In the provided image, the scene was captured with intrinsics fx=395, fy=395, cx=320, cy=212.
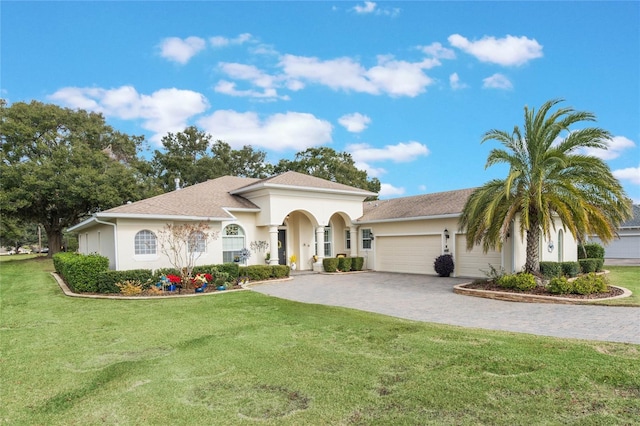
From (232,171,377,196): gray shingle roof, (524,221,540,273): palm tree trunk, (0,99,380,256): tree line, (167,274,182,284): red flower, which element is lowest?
(167,274,182,284): red flower

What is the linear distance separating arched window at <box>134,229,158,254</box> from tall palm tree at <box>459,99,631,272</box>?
12.0 m

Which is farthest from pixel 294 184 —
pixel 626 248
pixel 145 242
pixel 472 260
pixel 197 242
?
pixel 626 248

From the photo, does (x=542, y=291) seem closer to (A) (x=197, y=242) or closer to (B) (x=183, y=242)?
(A) (x=197, y=242)

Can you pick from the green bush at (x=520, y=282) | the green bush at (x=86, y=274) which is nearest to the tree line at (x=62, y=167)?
the green bush at (x=86, y=274)

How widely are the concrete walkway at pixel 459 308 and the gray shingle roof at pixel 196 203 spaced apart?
4251 millimetres

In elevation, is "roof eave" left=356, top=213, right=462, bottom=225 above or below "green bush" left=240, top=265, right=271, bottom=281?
above

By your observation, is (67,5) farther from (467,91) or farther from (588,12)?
(588,12)

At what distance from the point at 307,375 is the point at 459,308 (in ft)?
20.9

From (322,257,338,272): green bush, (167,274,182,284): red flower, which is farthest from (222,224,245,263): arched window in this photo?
(167,274,182,284): red flower

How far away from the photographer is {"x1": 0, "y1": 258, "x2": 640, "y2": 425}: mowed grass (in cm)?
406

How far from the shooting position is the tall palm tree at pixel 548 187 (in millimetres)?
12023

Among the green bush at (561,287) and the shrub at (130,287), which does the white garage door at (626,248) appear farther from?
the shrub at (130,287)

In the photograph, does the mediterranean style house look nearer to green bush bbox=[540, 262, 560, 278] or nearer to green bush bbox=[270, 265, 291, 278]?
green bush bbox=[540, 262, 560, 278]

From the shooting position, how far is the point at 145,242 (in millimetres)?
15438
